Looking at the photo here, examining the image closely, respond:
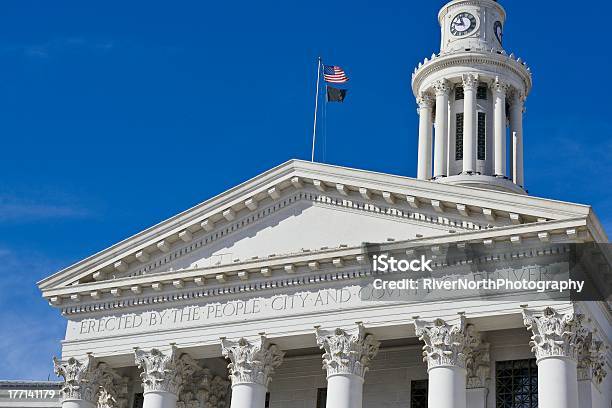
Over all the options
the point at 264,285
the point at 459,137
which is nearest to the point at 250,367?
the point at 264,285

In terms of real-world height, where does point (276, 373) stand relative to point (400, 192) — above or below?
below

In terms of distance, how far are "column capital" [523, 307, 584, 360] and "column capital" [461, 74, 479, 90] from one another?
2190cm

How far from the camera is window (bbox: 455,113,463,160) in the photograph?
5244 centimetres

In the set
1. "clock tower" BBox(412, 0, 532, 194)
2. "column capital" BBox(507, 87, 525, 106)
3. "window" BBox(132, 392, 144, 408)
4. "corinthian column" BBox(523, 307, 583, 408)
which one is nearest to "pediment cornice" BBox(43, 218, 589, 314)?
"corinthian column" BBox(523, 307, 583, 408)

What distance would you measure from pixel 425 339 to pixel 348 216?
16.9 feet

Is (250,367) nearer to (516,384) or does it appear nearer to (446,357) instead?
(446,357)

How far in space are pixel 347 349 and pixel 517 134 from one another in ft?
73.5

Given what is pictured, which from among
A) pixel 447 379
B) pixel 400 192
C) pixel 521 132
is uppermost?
pixel 521 132

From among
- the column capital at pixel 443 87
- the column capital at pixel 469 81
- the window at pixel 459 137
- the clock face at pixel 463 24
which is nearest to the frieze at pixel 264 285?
the window at pixel 459 137

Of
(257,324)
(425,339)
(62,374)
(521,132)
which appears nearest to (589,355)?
(425,339)

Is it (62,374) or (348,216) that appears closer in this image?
(348,216)

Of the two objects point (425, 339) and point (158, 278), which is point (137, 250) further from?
point (425, 339)

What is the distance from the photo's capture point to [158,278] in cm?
3784

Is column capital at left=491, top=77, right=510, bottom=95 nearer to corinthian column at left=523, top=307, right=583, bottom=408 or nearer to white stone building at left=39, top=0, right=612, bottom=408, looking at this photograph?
white stone building at left=39, top=0, right=612, bottom=408
